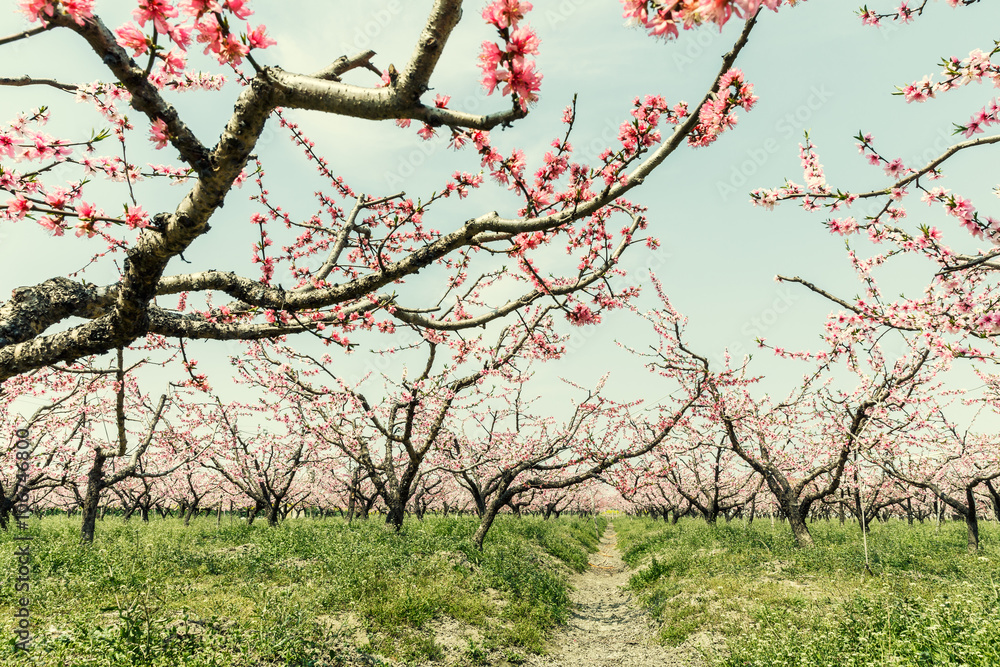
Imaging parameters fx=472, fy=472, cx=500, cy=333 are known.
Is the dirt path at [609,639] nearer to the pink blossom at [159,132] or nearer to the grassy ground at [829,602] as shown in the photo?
the grassy ground at [829,602]

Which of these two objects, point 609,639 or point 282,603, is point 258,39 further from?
point 609,639

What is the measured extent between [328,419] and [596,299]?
9.91 metres

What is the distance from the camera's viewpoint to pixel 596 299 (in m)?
6.45

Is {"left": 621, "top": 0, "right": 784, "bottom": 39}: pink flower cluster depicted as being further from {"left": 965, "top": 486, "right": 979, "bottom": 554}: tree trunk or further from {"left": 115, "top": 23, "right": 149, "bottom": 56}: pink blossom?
{"left": 965, "top": 486, "right": 979, "bottom": 554}: tree trunk

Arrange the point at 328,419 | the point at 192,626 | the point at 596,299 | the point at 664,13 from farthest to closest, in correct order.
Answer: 1. the point at 328,419
2. the point at 596,299
3. the point at 192,626
4. the point at 664,13

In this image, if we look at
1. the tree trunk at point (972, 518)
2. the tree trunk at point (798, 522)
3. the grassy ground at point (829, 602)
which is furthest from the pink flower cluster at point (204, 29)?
the tree trunk at point (972, 518)

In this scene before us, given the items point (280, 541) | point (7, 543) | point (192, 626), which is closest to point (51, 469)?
point (7, 543)

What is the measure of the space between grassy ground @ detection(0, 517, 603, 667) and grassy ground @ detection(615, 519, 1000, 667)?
2.96 meters

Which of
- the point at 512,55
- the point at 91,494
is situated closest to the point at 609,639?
the point at 512,55

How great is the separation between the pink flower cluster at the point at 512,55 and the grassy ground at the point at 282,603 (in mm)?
6169

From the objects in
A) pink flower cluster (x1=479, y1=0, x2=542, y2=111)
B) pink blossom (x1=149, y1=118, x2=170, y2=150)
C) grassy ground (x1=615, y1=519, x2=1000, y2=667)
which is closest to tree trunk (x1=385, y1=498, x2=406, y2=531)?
grassy ground (x1=615, y1=519, x2=1000, y2=667)

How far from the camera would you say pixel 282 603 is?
23.5 feet

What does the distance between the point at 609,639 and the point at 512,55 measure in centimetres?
1015

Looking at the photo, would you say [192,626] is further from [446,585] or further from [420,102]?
[420,102]
